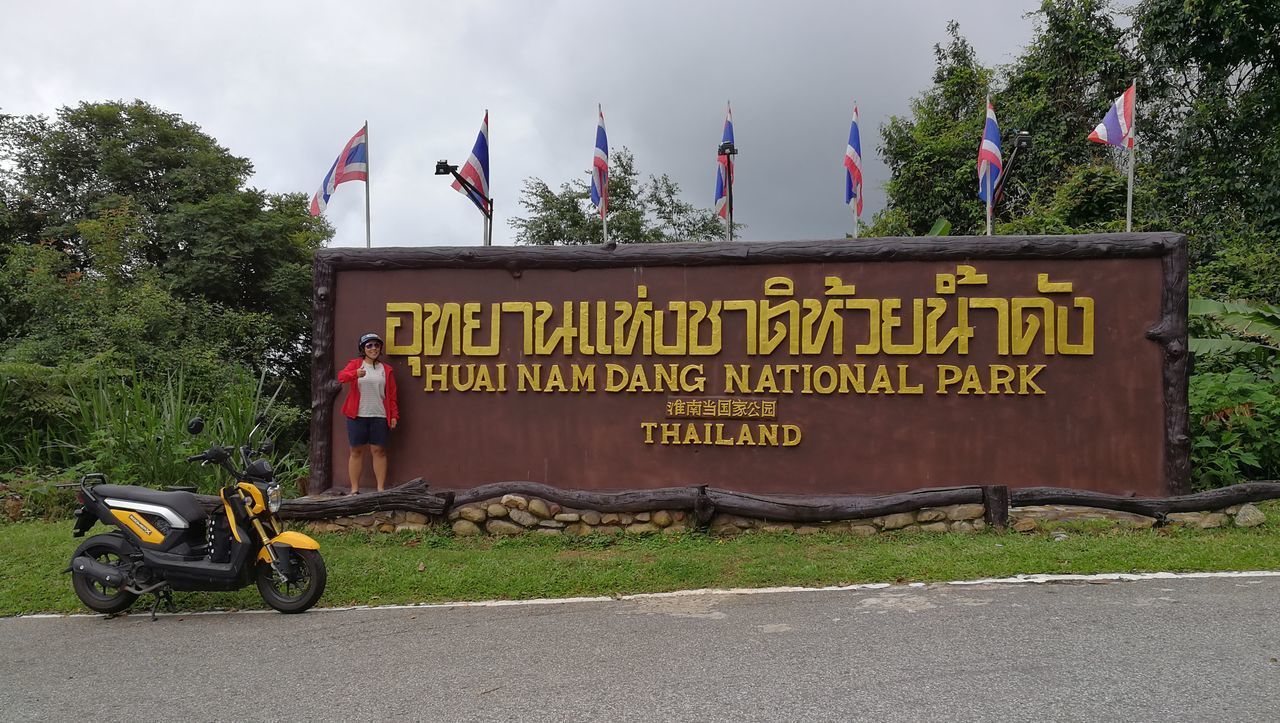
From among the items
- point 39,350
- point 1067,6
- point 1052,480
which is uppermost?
point 1067,6

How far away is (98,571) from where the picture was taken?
219 inches

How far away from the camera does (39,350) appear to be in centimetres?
1199

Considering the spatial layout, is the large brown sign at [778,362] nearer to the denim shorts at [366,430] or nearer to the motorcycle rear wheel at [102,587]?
the denim shorts at [366,430]

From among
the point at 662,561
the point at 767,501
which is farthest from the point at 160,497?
the point at 767,501

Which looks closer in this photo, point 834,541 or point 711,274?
point 834,541

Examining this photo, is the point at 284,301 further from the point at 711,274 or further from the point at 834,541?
the point at 834,541

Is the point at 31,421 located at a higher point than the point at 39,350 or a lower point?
lower

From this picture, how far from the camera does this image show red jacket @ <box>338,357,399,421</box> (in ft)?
26.1

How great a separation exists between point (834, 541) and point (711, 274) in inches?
109

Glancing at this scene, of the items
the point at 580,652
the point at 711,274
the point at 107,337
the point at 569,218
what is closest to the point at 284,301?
the point at 107,337

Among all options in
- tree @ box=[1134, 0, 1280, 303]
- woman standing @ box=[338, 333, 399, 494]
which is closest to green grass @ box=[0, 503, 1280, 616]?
woman standing @ box=[338, 333, 399, 494]

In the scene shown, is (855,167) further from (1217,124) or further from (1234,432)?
(1217,124)

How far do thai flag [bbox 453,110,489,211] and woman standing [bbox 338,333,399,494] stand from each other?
Result: 7.97 ft

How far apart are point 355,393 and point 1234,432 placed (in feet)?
29.8
